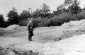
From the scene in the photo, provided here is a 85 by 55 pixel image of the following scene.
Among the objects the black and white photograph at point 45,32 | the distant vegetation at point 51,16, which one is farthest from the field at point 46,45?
the distant vegetation at point 51,16

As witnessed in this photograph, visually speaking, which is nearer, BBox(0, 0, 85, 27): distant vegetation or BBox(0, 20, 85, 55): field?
BBox(0, 20, 85, 55): field

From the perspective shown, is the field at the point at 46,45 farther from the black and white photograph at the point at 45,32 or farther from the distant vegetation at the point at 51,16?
the distant vegetation at the point at 51,16

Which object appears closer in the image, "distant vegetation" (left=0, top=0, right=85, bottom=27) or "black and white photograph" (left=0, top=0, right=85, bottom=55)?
"black and white photograph" (left=0, top=0, right=85, bottom=55)

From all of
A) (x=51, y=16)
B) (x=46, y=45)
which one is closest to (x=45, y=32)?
(x=46, y=45)

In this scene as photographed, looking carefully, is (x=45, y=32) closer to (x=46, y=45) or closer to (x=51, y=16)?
(x=46, y=45)

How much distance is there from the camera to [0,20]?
58531mm

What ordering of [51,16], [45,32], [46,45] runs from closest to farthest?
1. [46,45]
2. [45,32]
3. [51,16]

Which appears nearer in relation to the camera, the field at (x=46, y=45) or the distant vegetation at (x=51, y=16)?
the field at (x=46, y=45)

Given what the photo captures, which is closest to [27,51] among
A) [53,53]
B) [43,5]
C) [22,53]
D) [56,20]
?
[22,53]

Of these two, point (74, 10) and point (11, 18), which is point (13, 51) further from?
point (11, 18)

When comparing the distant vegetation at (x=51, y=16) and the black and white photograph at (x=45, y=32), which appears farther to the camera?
the distant vegetation at (x=51, y=16)

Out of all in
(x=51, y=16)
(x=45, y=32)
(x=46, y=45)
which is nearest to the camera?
(x=46, y=45)

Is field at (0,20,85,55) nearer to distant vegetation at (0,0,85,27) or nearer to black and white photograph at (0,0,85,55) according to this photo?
black and white photograph at (0,0,85,55)

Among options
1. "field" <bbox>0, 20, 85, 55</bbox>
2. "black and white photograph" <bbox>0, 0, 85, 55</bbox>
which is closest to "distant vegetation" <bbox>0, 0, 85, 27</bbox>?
"black and white photograph" <bbox>0, 0, 85, 55</bbox>
